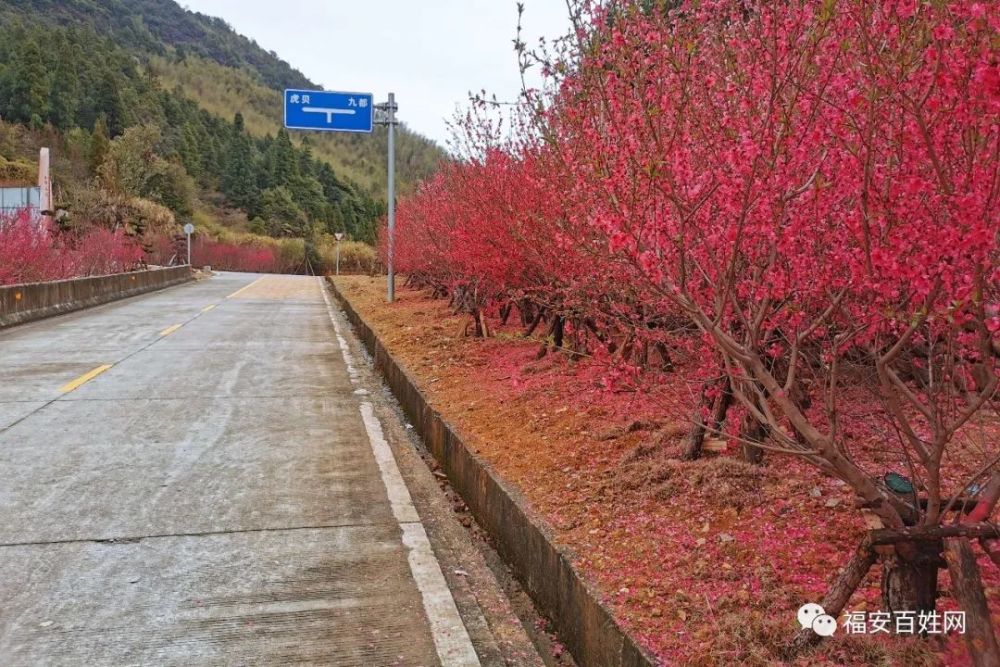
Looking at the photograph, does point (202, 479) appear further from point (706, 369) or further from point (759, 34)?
point (759, 34)

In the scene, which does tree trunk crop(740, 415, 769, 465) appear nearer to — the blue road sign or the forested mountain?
the blue road sign

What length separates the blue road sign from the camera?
2019 centimetres

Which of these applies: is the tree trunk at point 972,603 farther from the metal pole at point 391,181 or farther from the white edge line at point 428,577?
the metal pole at point 391,181

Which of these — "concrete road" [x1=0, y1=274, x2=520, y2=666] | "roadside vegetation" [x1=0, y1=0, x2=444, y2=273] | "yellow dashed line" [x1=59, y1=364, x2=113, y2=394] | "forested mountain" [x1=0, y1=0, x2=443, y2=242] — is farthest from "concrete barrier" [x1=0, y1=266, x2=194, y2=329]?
"forested mountain" [x1=0, y1=0, x2=443, y2=242]

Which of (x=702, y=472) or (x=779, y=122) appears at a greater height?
(x=779, y=122)

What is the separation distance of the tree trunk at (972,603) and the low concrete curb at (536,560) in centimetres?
99

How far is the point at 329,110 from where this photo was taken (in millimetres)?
20469

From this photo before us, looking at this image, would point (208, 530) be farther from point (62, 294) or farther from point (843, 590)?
point (62, 294)

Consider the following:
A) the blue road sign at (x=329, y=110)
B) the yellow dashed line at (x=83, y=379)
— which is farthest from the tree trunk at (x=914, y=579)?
the blue road sign at (x=329, y=110)

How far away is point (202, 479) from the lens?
575 cm

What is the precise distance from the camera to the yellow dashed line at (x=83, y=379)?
9.01m

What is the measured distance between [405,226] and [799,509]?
1649 cm

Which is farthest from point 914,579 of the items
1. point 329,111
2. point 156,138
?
point 156,138

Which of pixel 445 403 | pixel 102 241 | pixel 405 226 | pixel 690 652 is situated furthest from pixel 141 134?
pixel 690 652
